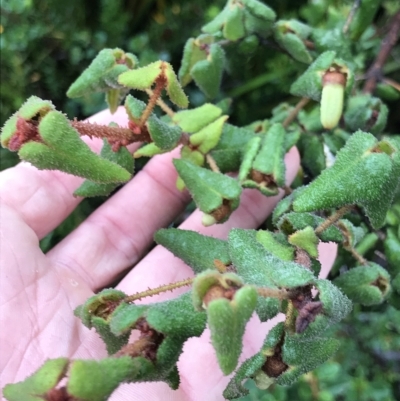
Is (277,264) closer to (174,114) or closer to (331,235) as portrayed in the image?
(331,235)

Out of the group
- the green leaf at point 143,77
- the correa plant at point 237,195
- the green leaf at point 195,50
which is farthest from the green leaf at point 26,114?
the green leaf at point 195,50

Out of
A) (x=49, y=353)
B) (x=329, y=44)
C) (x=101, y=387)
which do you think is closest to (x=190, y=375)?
(x=49, y=353)

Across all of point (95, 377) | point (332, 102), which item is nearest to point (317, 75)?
point (332, 102)

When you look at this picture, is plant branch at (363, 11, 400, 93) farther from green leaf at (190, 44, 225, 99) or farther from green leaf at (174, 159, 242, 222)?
green leaf at (174, 159, 242, 222)

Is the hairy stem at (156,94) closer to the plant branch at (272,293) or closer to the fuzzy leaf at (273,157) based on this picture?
the fuzzy leaf at (273,157)

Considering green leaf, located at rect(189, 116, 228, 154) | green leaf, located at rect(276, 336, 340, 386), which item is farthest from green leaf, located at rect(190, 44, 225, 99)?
green leaf, located at rect(276, 336, 340, 386)

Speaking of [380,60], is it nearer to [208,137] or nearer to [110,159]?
[208,137]

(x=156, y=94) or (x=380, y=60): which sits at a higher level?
(x=156, y=94)
